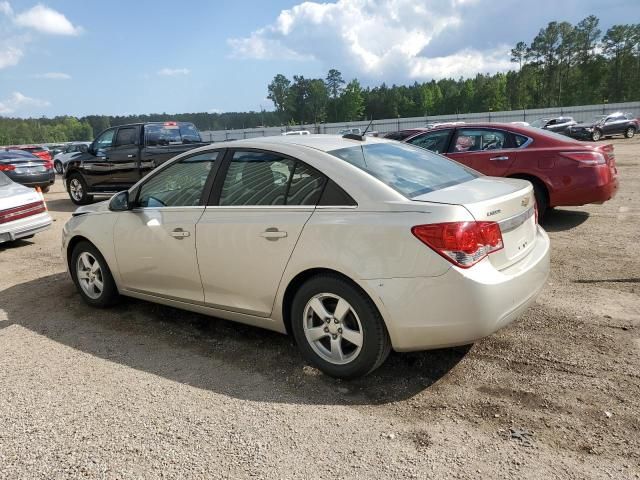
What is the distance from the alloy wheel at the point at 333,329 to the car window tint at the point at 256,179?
79 centimetres

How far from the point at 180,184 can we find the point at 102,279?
1405 mm

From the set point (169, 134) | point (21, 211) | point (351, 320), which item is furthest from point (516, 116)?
point (351, 320)

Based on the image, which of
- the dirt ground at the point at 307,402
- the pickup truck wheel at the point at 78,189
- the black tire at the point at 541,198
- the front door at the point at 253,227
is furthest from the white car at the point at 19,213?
the black tire at the point at 541,198

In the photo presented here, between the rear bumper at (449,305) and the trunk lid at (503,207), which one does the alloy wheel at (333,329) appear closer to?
the rear bumper at (449,305)

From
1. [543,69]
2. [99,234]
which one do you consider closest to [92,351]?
[99,234]

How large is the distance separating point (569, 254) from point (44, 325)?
5.72m

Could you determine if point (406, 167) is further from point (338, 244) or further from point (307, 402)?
point (307, 402)

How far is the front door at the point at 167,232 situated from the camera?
413 centimetres

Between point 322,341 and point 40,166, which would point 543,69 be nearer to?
point 40,166

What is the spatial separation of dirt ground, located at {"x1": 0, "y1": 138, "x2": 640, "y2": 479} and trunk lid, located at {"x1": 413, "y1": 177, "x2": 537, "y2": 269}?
84cm

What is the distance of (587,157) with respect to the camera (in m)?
7.03

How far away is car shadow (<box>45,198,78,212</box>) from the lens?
1268 cm

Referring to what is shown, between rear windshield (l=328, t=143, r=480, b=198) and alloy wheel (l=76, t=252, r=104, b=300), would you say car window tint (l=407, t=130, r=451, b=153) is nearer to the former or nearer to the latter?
rear windshield (l=328, t=143, r=480, b=198)

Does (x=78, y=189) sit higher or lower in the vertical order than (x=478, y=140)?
lower
